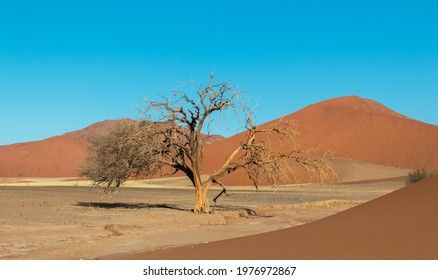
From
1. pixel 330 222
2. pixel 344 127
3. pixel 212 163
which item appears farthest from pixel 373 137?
pixel 330 222

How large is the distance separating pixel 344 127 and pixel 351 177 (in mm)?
42705

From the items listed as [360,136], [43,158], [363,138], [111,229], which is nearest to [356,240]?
[111,229]

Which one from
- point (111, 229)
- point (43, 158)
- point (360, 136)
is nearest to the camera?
point (111, 229)

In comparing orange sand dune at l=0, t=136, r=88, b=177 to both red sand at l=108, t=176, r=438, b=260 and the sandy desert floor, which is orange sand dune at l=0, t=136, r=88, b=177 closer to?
the sandy desert floor

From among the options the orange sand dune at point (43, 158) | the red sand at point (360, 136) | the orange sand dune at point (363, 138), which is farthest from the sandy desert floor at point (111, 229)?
the orange sand dune at point (43, 158)

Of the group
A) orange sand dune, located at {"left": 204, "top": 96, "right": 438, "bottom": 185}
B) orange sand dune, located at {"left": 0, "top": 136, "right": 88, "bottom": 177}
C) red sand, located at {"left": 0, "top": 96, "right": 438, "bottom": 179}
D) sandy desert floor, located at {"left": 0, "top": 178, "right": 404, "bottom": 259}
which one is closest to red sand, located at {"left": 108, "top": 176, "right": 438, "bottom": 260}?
sandy desert floor, located at {"left": 0, "top": 178, "right": 404, "bottom": 259}

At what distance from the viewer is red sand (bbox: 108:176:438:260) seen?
11.2 meters

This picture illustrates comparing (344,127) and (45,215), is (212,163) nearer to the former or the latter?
(344,127)

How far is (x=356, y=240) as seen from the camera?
12.5 meters

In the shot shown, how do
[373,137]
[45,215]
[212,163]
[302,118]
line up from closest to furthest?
[45,215] → [212,163] → [373,137] → [302,118]

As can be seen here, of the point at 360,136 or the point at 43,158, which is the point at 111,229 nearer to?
the point at 360,136

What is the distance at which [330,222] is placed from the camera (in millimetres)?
15297

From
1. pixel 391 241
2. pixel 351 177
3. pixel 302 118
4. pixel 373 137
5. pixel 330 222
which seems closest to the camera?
pixel 391 241
